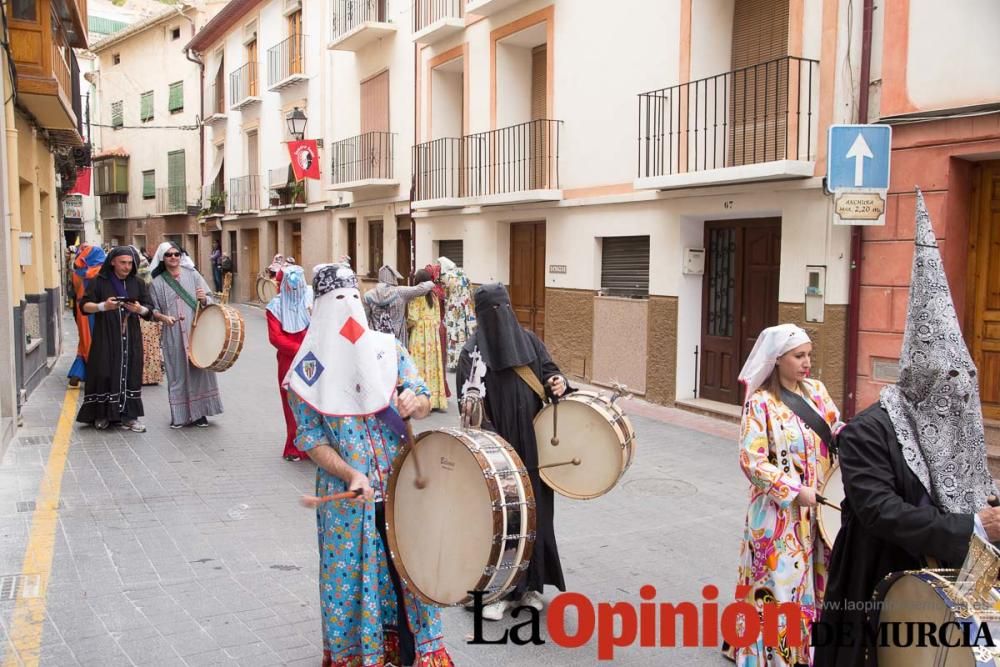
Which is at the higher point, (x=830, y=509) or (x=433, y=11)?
(x=433, y=11)

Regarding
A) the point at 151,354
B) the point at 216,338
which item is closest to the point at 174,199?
the point at 151,354

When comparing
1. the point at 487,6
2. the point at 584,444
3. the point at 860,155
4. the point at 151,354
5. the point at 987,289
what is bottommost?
the point at 151,354

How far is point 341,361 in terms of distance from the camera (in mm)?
3316

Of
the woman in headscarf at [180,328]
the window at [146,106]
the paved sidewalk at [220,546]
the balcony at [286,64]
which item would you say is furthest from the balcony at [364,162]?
the window at [146,106]

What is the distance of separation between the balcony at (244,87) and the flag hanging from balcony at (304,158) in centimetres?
653

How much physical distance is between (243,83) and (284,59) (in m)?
3.61

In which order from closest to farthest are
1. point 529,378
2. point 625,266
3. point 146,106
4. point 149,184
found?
point 529,378 → point 625,266 → point 146,106 → point 149,184

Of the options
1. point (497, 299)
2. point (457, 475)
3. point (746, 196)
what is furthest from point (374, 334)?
point (746, 196)

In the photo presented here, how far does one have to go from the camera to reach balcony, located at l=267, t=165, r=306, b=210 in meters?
24.4

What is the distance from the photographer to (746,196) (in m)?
10.1

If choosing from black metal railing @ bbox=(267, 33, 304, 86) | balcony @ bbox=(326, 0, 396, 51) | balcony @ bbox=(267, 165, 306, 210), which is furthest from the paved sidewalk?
black metal railing @ bbox=(267, 33, 304, 86)

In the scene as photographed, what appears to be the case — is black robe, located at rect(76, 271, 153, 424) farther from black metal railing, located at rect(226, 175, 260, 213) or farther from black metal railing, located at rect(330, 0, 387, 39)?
black metal railing, located at rect(226, 175, 260, 213)

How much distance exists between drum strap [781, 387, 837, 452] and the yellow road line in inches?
141

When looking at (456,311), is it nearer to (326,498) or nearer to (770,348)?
(770,348)
